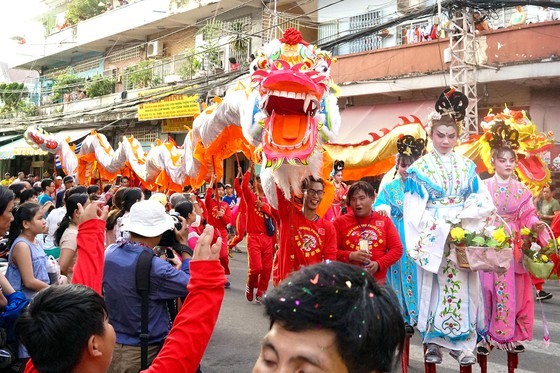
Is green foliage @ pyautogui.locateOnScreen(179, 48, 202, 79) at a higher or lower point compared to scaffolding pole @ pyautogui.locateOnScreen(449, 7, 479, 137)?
higher

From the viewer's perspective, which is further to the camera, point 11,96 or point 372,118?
point 11,96

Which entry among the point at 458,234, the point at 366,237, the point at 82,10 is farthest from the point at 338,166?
the point at 82,10

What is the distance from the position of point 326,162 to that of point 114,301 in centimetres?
251

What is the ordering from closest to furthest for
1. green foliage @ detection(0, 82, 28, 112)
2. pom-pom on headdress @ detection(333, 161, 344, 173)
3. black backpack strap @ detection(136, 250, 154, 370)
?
black backpack strap @ detection(136, 250, 154, 370) < pom-pom on headdress @ detection(333, 161, 344, 173) < green foliage @ detection(0, 82, 28, 112)

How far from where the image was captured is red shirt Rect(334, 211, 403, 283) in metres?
4.80

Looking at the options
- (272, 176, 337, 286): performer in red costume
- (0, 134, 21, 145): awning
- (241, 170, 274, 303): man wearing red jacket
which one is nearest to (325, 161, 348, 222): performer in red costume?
(241, 170, 274, 303): man wearing red jacket

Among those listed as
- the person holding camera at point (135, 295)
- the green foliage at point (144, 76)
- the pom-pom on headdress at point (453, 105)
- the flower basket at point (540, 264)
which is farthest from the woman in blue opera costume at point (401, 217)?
the green foliage at point (144, 76)

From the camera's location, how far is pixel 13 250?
12.6 ft

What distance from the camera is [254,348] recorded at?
553 centimetres

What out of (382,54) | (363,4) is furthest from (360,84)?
(363,4)

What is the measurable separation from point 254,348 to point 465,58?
8344 mm

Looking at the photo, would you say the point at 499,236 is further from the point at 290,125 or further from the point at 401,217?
the point at 290,125

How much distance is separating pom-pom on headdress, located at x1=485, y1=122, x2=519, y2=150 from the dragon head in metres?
1.45

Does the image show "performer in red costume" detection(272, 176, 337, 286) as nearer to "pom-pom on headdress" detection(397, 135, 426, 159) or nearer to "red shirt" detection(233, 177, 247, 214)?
"pom-pom on headdress" detection(397, 135, 426, 159)
